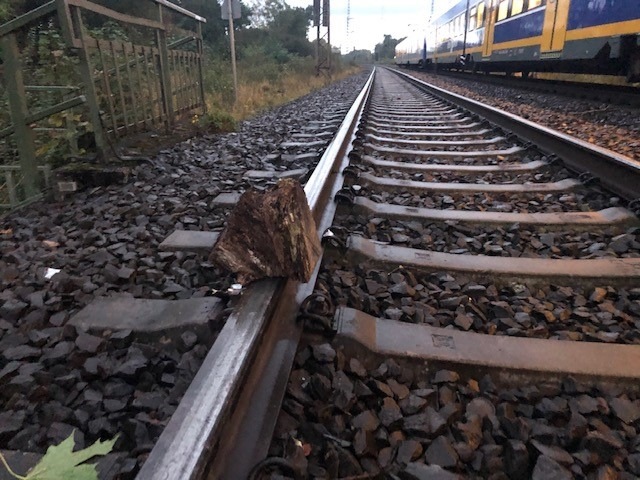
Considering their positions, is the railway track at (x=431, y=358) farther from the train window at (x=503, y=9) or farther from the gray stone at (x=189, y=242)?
the train window at (x=503, y=9)

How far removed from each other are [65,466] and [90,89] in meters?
3.38

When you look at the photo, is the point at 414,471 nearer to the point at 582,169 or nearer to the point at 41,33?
the point at 582,169

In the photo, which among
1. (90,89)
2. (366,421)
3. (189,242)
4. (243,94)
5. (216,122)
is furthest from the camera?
(243,94)

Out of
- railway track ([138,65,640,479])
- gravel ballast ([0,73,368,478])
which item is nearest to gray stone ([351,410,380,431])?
railway track ([138,65,640,479])

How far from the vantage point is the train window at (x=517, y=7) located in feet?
36.6

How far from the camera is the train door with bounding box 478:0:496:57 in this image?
1384 centimetres

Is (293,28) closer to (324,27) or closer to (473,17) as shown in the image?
(324,27)

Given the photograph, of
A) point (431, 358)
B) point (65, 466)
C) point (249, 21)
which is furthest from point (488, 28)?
point (249, 21)

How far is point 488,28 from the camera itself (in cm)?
1418

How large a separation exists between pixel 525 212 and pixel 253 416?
231 cm

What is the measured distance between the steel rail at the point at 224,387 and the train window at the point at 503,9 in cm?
1302

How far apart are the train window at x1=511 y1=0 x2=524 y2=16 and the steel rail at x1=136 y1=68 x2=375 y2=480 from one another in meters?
11.6

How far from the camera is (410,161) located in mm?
4414

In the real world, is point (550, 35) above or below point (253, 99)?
above
